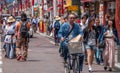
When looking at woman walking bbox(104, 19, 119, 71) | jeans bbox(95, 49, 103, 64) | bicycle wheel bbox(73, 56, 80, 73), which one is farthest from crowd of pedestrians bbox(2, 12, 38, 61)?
bicycle wheel bbox(73, 56, 80, 73)

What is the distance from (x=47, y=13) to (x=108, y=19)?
46.5m

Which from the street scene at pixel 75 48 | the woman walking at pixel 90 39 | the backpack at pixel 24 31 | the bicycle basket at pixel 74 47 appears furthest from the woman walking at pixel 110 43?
the backpack at pixel 24 31

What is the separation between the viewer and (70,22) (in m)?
14.3

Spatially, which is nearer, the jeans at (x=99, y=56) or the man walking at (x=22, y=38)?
the jeans at (x=99, y=56)

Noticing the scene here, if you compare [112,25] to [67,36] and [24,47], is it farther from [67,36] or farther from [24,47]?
[24,47]

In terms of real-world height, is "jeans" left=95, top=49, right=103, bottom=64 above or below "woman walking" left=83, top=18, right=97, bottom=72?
below

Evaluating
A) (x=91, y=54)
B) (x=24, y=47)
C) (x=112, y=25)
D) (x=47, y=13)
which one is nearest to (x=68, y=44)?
(x=91, y=54)

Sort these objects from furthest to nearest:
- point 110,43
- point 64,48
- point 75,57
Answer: point 110,43, point 64,48, point 75,57

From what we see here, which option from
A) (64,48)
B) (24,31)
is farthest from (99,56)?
(64,48)

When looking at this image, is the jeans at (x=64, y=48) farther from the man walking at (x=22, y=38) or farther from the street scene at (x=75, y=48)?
the man walking at (x=22, y=38)

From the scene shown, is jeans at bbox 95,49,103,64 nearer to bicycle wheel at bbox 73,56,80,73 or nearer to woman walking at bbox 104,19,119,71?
woman walking at bbox 104,19,119,71

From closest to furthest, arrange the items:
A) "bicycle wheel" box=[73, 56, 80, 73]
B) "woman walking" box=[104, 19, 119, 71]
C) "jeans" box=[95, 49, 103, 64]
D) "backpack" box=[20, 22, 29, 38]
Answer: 1. "bicycle wheel" box=[73, 56, 80, 73]
2. "woman walking" box=[104, 19, 119, 71]
3. "jeans" box=[95, 49, 103, 64]
4. "backpack" box=[20, 22, 29, 38]

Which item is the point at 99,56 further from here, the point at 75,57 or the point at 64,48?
the point at 75,57

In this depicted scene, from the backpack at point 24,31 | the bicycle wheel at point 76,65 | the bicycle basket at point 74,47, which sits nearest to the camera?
the bicycle basket at point 74,47
